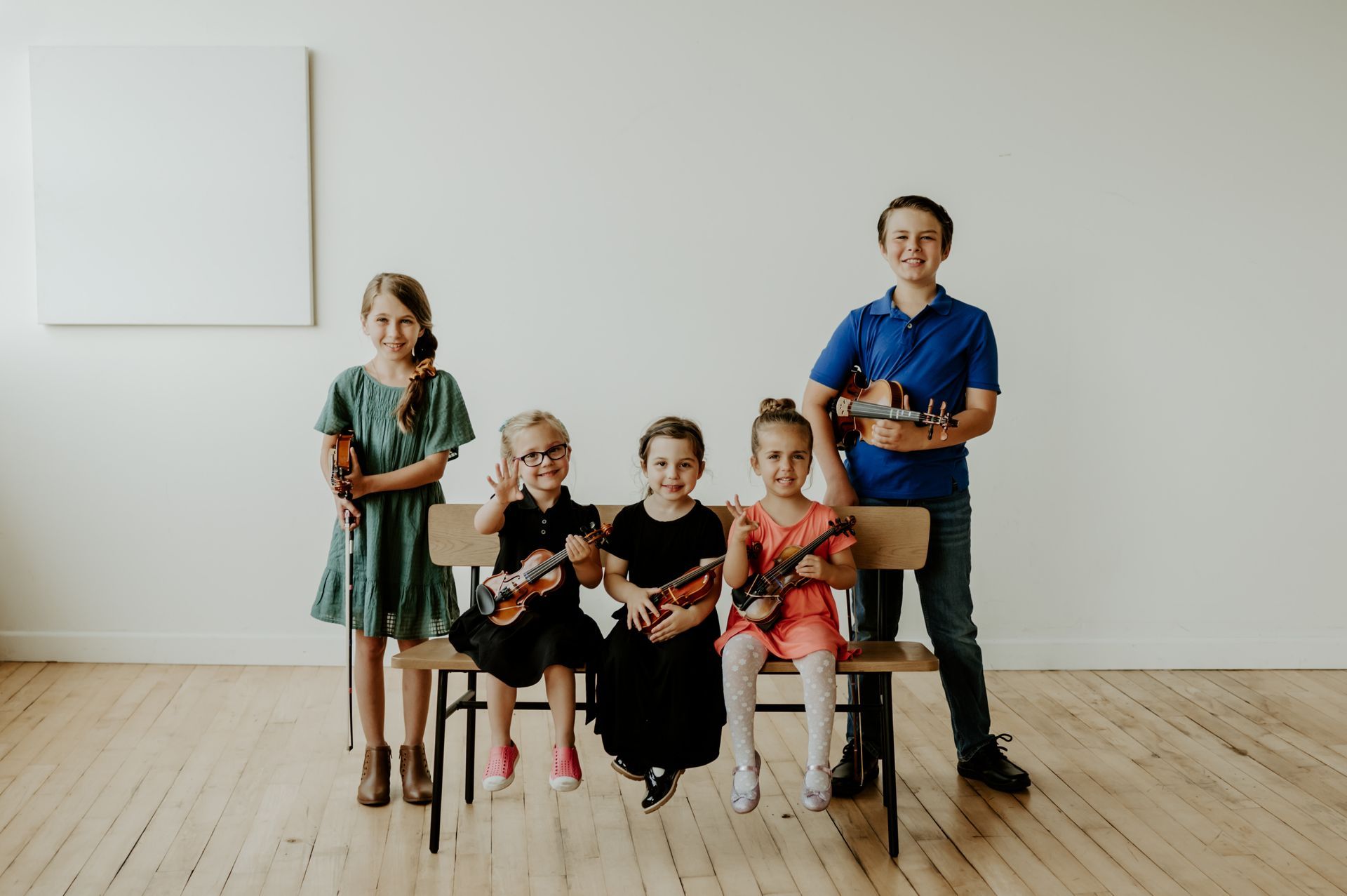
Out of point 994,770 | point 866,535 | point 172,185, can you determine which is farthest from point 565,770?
point 172,185

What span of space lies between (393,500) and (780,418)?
0.96m

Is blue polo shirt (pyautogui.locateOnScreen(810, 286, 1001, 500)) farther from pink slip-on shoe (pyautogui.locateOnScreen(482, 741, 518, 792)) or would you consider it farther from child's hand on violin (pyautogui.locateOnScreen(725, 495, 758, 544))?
pink slip-on shoe (pyautogui.locateOnScreen(482, 741, 518, 792))

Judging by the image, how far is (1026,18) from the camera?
3.74m

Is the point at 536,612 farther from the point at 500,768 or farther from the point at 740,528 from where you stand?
the point at 740,528

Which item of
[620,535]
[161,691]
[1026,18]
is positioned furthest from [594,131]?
[161,691]

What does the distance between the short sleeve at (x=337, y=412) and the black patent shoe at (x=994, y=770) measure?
5.79 feet

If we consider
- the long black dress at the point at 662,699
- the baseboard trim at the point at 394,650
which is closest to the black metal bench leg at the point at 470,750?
the long black dress at the point at 662,699

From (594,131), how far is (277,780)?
225 cm

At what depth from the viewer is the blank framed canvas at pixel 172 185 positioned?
144 inches

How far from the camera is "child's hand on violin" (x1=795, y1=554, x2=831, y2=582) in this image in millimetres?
2408

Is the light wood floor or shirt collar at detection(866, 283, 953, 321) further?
shirt collar at detection(866, 283, 953, 321)

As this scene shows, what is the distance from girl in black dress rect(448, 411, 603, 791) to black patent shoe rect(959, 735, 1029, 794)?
3.47 feet

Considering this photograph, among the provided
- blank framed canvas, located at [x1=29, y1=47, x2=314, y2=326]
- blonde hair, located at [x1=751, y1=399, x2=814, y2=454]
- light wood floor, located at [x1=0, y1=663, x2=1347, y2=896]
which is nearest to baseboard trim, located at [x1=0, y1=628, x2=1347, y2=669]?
light wood floor, located at [x1=0, y1=663, x2=1347, y2=896]

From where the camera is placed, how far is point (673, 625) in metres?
2.41
